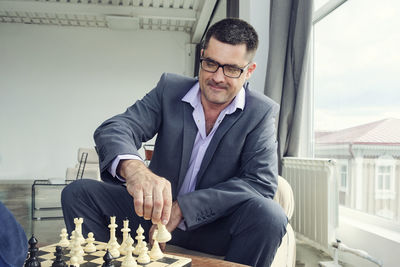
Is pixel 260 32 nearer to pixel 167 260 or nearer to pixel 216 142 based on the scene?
pixel 216 142

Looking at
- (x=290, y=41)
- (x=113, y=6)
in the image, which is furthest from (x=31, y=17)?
(x=290, y=41)

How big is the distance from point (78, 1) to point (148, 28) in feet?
6.07

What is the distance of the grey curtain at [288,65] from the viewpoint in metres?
2.58

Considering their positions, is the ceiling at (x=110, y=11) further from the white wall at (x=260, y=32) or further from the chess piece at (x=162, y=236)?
the chess piece at (x=162, y=236)

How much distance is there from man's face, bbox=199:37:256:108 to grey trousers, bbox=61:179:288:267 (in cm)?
45

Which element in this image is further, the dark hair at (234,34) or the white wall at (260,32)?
the white wall at (260,32)

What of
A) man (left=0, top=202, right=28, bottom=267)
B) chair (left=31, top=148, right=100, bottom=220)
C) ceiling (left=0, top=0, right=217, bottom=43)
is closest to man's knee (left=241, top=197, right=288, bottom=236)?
man (left=0, top=202, right=28, bottom=267)

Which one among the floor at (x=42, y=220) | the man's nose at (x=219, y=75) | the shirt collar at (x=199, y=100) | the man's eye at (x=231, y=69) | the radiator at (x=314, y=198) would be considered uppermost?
the man's eye at (x=231, y=69)

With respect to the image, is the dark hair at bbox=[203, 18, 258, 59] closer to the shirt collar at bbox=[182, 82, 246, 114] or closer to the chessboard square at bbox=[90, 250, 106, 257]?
the shirt collar at bbox=[182, 82, 246, 114]

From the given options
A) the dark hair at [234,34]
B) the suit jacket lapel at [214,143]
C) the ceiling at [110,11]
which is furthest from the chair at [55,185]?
the ceiling at [110,11]

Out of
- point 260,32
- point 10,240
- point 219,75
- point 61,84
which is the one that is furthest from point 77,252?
point 61,84

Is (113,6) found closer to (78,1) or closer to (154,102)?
(78,1)

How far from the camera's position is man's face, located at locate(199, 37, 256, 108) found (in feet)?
4.84

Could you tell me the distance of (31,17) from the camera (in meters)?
7.88
